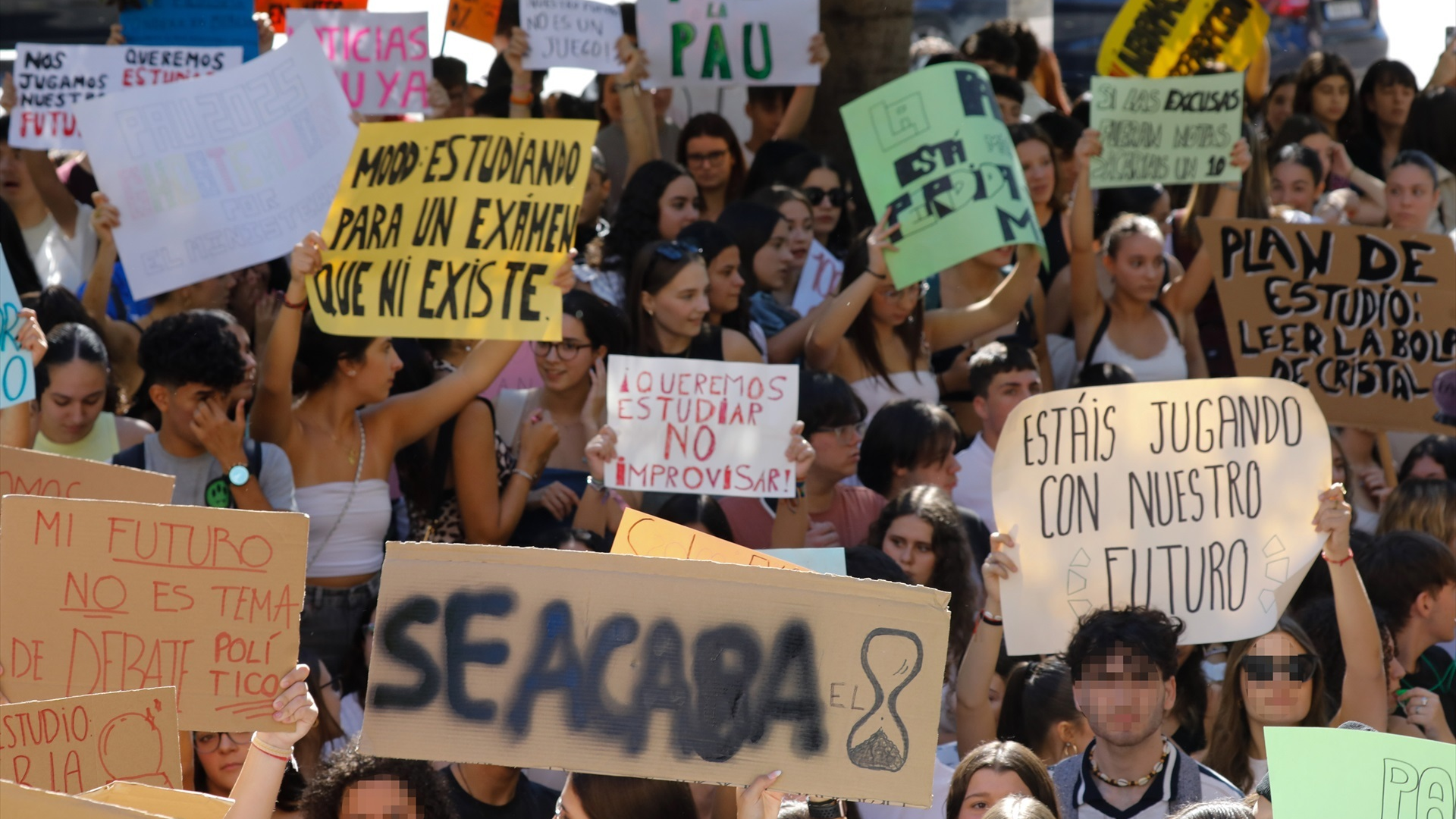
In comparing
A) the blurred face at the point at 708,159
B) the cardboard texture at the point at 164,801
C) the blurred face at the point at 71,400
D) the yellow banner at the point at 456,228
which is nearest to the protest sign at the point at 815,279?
the blurred face at the point at 708,159

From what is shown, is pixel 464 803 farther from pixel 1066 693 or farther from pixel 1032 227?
pixel 1032 227

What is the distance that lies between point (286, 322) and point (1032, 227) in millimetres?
2837

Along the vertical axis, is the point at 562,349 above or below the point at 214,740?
above

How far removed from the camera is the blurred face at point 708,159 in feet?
25.6

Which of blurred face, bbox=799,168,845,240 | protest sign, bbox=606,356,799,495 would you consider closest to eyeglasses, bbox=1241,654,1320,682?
protest sign, bbox=606,356,799,495

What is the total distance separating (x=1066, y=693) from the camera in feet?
14.5

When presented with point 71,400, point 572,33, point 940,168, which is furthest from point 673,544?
point 572,33

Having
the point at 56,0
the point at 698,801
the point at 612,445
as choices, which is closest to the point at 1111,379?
the point at 612,445

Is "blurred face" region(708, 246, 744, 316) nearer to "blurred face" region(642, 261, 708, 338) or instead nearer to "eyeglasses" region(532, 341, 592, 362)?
"blurred face" region(642, 261, 708, 338)

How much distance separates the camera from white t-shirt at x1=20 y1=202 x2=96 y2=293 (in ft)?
23.4

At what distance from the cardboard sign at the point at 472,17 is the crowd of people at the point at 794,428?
0.35 meters

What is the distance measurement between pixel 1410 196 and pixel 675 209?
11.2 feet

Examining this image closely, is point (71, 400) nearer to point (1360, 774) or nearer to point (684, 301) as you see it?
point (684, 301)

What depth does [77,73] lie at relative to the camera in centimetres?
728
